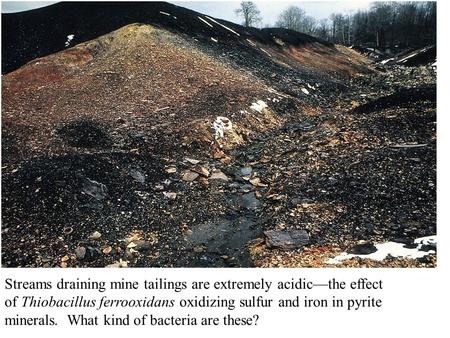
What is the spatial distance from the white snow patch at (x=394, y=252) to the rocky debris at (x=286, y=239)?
2.22 ft

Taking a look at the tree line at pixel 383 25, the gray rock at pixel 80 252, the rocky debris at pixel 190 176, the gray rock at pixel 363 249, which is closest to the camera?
the gray rock at pixel 363 249

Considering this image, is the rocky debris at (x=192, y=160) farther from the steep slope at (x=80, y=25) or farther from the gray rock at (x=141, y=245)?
the steep slope at (x=80, y=25)

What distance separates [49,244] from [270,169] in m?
5.50

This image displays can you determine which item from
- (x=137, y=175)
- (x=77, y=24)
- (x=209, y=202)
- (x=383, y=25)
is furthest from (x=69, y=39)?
(x=383, y=25)

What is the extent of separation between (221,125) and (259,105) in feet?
8.84

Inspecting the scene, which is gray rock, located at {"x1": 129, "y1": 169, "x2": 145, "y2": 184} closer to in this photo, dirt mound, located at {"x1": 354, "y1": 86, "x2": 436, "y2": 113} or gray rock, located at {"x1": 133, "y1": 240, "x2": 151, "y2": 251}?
gray rock, located at {"x1": 133, "y1": 240, "x2": 151, "y2": 251}

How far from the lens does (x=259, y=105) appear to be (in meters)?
13.4

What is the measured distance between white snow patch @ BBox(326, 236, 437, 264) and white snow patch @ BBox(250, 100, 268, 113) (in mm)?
8200

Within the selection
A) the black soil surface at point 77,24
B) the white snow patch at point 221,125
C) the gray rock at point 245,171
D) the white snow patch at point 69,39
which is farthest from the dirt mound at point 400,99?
the white snow patch at point 69,39

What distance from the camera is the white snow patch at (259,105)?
1314 centimetres

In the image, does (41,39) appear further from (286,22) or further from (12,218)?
(286,22)

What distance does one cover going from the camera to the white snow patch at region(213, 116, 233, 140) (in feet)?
36.2

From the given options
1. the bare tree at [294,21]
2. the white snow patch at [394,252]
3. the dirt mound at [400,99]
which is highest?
the bare tree at [294,21]

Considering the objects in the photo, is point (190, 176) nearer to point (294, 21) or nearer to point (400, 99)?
point (400, 99)
